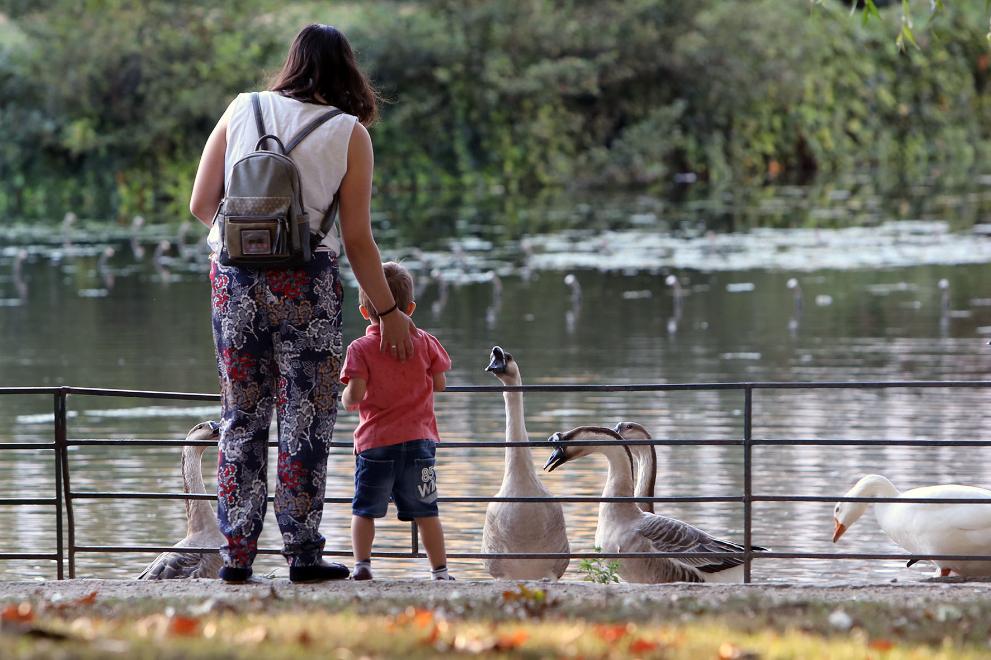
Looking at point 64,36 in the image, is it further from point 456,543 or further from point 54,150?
point 456,543

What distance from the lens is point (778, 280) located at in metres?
26.5

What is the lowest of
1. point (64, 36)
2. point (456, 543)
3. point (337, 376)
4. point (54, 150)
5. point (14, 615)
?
point (456, 543)

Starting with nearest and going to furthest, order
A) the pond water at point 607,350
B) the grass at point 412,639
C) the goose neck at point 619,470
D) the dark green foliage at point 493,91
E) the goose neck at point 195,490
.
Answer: the grass at point 412,639
the goose neck at point 195,490
the goose neck at point 619,470
the pond water at point 607,350
the dark green foliage at point 493,91

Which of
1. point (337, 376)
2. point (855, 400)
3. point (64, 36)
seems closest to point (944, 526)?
point (337, 376)

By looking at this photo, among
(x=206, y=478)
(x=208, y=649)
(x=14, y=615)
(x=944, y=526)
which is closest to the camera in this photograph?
(x=208, y=649)

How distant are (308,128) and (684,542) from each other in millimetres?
3536

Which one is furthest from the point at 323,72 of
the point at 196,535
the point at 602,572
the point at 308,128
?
the point at 602,572

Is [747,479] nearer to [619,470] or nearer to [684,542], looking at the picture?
[684,542]

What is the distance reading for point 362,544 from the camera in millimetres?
5980

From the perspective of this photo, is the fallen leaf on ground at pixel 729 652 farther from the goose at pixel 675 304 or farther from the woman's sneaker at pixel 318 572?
the goose at pixel 675 304

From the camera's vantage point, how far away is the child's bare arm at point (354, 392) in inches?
227

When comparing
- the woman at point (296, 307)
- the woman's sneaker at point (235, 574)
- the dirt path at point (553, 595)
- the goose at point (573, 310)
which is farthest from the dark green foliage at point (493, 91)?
the woman at point (296, 307)

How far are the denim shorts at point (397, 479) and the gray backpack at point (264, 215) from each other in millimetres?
903

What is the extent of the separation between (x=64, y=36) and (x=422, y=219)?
49.5 feet
